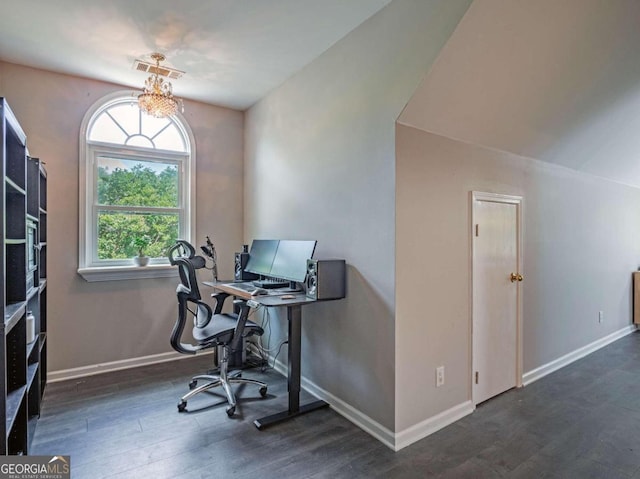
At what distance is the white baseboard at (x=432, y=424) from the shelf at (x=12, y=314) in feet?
6.94

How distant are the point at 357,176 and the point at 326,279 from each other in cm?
76

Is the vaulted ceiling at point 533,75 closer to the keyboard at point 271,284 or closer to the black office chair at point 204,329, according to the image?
the keyboard at point 271,284

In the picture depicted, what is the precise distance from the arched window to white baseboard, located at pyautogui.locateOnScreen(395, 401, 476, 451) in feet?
8.96

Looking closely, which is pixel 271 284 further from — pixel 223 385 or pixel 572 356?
pixel 572 356

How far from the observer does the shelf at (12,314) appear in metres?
1.54

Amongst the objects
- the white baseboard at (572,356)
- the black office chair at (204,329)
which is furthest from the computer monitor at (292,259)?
the white baseboard at (572,356)

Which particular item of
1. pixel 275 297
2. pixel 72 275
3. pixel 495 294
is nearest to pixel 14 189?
pixel 275 297

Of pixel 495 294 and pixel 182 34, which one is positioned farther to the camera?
pixel 495 294

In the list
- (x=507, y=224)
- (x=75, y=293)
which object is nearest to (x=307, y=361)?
(x=507, y=224)

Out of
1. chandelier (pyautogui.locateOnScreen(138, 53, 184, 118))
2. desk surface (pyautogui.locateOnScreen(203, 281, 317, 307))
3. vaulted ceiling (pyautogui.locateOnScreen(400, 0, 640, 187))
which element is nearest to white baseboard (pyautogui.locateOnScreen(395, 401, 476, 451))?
desk surface (pyautogui.locateOnScreen(203, 281, 317, 307))

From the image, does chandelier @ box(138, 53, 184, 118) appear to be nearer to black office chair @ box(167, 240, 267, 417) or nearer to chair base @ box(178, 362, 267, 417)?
black office chair @ box(167, 240, 267, 417)

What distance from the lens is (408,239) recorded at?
7.42ft

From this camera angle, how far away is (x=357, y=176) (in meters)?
2.52

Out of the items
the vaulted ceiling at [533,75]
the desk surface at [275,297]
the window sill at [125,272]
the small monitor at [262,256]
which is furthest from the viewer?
the window sill at [125,272]
